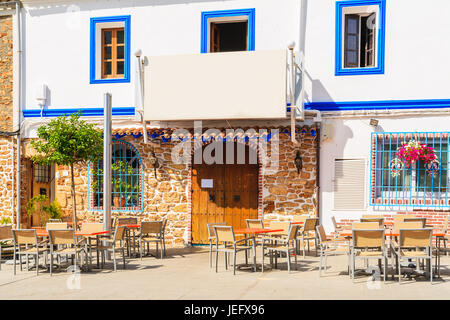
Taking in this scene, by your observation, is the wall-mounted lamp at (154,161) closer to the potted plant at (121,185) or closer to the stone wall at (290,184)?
the potted plant at (121,185)

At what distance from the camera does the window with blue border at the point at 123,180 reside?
13.5 metres

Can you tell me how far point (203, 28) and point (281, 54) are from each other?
2433mm

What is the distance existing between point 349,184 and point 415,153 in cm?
164

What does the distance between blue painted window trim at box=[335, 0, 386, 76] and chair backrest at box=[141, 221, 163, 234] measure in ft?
18.0

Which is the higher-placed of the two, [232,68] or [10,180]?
[232,68]

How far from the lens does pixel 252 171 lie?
511 inches

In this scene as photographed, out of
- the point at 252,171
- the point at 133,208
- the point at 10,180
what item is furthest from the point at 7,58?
the point at 252,171

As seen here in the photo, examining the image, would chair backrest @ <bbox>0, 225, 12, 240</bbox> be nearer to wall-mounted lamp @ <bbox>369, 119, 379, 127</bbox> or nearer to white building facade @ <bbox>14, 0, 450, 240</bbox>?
white building facade @ <bbox>14, 0, 450, 240</bbox>

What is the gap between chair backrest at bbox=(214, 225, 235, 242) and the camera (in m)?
8.90

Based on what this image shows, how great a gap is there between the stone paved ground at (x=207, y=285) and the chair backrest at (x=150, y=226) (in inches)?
36.7

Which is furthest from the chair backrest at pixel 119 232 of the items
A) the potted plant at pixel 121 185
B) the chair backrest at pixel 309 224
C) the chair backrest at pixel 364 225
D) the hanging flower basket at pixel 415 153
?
the hanging flower basket at pixel 415 153

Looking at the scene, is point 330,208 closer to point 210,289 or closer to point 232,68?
point 232,68

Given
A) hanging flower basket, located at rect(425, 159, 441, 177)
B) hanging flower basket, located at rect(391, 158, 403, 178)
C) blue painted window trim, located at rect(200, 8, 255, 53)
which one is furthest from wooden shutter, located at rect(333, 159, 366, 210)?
blue painted window trim, located at rect(200, 8, 255, 53)

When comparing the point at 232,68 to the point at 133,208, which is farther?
the point at 133,208
